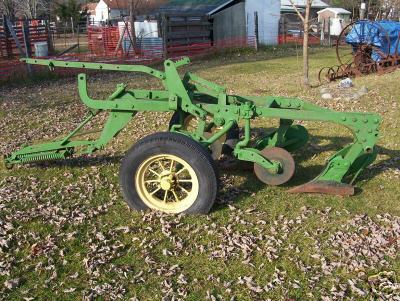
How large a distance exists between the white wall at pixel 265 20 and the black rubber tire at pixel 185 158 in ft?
89.1

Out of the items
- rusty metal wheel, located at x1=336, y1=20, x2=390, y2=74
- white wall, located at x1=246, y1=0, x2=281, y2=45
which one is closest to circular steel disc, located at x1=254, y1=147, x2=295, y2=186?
rusty metal wheel, located at x1=336, y1=20, x2=390, y2=74

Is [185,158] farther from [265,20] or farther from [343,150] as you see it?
[265,20]

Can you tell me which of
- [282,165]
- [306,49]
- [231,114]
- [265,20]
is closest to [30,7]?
[265,20]

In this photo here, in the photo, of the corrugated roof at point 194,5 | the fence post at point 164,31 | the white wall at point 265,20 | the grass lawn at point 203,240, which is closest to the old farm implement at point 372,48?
the grass lawn at point 203,240

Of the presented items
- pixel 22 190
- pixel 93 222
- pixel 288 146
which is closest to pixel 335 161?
pixel 288 146

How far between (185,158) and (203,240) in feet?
2.98

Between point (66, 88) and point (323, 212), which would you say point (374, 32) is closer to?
point (66, 88)

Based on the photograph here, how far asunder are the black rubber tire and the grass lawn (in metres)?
0.31

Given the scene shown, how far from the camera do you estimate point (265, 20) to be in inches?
1297

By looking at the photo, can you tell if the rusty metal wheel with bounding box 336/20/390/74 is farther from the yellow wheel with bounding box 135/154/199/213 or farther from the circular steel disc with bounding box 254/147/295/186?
the yellow wheel with bounding box 135/154/199/213

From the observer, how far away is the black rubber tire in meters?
5.15

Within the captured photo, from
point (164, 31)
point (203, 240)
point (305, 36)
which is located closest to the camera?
point (203, 240)

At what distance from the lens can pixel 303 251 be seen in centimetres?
480

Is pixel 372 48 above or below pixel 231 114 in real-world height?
above
